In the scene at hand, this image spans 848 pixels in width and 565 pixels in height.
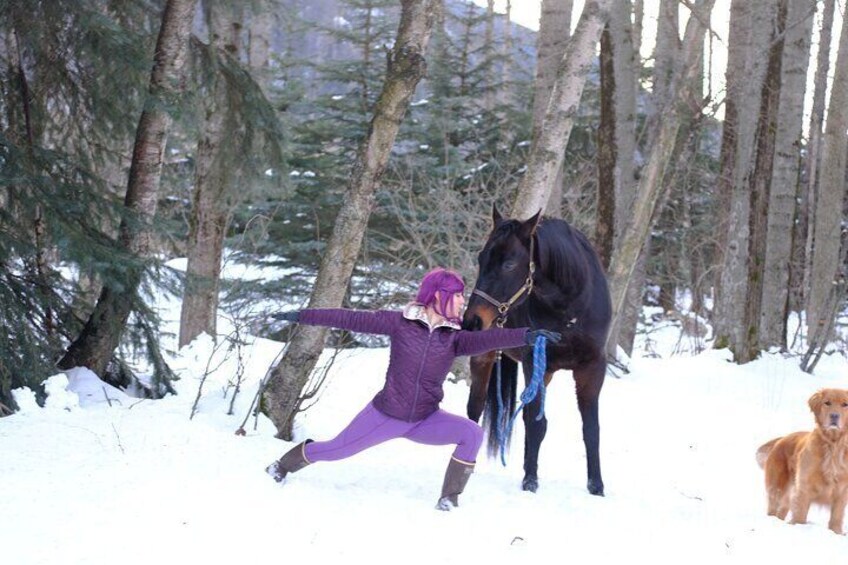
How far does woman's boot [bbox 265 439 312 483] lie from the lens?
16.2 ft

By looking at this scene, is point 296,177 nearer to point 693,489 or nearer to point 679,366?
point 679,366

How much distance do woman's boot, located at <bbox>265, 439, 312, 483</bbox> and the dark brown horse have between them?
1.33 m

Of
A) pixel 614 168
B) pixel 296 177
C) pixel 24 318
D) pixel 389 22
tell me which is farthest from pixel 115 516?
pixel 389 22

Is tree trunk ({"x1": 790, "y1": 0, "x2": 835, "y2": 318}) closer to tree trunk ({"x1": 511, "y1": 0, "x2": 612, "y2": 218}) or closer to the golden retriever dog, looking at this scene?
tree trunk ({"x1": 511, "y1": 0, "x2": 612, "y2": 218})

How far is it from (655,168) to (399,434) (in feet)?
19.0

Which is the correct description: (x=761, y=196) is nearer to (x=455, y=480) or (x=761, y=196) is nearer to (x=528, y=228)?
(x=528, y=228)

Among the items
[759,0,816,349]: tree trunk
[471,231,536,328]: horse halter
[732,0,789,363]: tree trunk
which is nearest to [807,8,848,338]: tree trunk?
[759,0,816,349]: tree trunk

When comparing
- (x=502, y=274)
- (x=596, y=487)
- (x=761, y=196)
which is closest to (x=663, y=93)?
(x=761, y=196)

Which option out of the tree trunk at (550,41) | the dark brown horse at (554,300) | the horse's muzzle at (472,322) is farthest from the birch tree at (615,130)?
the horse's muzzle at (472,322)

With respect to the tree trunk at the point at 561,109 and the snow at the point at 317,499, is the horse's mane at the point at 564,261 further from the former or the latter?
the tree trunk at the point at 561,109

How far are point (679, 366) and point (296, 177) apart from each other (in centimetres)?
1014

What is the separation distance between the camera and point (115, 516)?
4070 mm

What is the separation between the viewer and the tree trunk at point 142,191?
6.71 meters

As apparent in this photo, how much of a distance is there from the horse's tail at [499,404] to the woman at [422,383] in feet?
4.49
